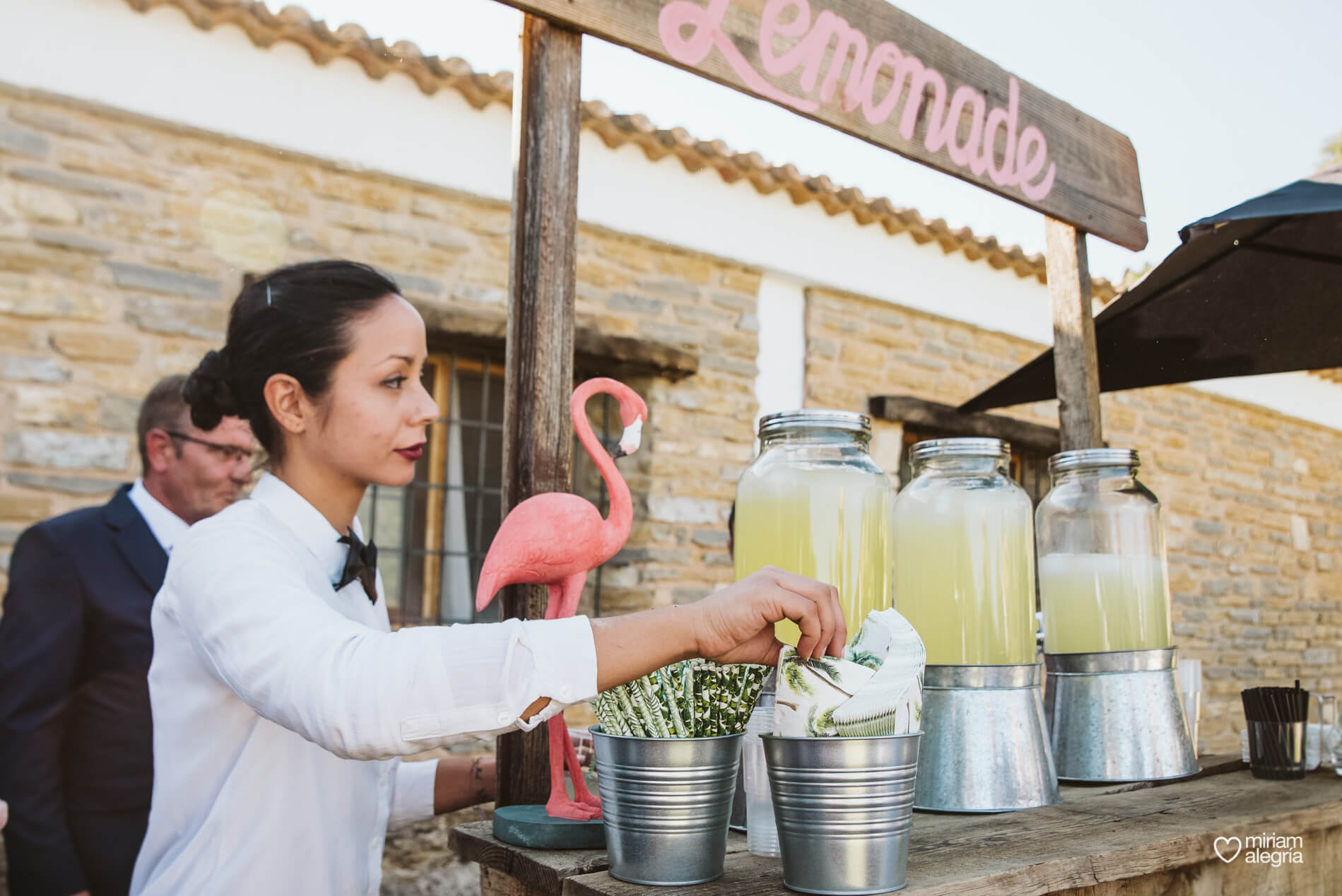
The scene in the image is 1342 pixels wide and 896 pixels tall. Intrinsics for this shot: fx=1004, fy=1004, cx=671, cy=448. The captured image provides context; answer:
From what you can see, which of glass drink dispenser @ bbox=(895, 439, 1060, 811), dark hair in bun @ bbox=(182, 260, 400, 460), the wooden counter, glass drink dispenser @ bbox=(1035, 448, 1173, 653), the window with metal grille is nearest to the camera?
the wooden counter

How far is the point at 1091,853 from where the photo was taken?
4.48 ft

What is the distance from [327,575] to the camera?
61.6 inches

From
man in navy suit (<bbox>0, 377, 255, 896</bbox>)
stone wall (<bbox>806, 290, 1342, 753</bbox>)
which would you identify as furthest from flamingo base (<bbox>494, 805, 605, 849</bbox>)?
stone wall (<bbox>806, 290, 1342, 753</bbox>)

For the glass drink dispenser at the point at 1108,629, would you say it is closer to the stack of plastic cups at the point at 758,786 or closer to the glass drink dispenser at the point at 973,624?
the glass drink dispenser at the point at 973,624

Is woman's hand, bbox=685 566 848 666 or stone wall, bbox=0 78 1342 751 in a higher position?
stone wall, bbox=0 78 1342 751

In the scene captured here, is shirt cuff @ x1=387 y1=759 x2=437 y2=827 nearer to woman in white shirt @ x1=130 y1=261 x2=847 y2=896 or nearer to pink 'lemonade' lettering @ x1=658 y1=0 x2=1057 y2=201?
woman in white shirt @ x1=130 y1=261 x2=847 y2=896

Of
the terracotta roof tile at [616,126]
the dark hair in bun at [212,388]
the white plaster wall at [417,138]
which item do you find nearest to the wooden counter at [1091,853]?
the dark hair in bun at [212,388]

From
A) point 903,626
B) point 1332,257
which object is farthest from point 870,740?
point 1332,257

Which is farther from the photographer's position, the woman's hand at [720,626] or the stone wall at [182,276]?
the stone wall at [182,276]

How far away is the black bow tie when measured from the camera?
1594mm

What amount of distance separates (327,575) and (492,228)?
10.2 ft

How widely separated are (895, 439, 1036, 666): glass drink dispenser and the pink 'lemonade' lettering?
79 cm

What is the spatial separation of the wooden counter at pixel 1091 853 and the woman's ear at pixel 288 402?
0.67m

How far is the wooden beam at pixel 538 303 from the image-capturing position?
1.57 m
